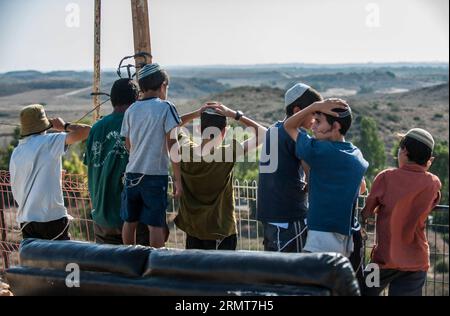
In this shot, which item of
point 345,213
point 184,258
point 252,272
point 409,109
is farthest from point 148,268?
point 409,109

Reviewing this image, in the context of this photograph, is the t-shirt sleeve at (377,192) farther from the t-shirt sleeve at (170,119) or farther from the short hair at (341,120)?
the t-shirt sleeve at (170,119)

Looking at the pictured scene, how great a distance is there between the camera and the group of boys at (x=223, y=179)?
164 inches

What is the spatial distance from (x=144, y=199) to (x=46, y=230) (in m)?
0.78

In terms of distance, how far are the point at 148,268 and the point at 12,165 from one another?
1.62m

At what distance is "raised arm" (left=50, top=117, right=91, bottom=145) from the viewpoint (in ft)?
16.1

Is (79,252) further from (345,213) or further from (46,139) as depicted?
(345,213)

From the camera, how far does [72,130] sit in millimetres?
5082

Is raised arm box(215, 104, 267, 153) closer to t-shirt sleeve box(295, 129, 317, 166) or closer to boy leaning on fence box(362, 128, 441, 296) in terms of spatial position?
t-shirt sleeve box(295, 129, 317, 166)

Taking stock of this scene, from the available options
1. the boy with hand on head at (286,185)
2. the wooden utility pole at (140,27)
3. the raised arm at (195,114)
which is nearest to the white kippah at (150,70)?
the raised arm at (195,114)

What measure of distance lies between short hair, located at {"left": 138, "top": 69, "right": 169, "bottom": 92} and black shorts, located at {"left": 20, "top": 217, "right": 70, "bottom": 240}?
1105 mm

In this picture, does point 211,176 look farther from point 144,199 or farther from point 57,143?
point 57,143

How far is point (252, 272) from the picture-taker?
3.63 m

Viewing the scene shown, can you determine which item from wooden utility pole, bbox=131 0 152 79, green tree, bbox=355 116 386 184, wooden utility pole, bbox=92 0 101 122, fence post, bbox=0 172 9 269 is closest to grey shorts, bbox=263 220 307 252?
wooden utility pole, bbox=131 0 152 79

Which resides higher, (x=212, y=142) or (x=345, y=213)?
(x=212, y=142)
